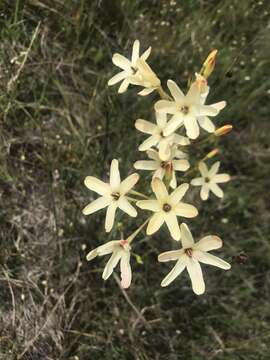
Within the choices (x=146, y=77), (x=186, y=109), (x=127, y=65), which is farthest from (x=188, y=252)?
(x=127, y=65)

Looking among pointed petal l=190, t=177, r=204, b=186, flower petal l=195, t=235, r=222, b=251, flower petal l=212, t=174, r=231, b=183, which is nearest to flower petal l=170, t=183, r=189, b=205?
flower petal l=195, t=235, r=222, b=251

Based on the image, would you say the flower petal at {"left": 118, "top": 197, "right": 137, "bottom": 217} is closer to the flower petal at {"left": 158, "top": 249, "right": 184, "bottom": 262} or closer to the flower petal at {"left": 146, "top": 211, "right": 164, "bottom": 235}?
→ the flower petal at {"left": 146, "top": 211, "right": 164, "bottom": 235}

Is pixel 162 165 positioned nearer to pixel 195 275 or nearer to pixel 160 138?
pixel 160 138

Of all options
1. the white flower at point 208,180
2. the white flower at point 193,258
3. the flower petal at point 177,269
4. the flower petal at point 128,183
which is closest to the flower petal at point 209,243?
the white flower at point 193,258

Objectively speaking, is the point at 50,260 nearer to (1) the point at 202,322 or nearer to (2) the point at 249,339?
(1) the point at 202,322

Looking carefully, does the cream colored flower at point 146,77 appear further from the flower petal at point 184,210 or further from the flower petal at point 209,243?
the flower petal at point 209,243

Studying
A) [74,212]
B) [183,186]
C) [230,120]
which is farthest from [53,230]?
[230,120]
